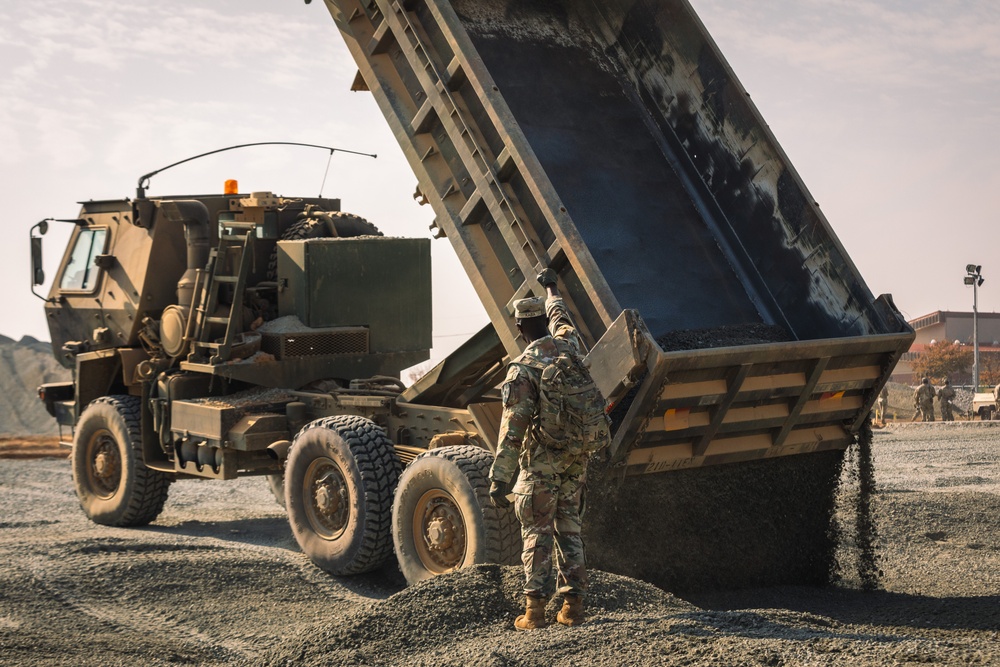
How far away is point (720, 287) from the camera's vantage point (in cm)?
815

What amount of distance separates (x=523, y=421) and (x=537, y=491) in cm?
37

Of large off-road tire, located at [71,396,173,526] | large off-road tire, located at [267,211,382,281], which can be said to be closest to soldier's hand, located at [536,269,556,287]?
large off-road tire, located at [267,211,382,281]

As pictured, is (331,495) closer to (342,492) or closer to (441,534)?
(342,492)

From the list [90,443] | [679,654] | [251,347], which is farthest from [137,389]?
[679,654]

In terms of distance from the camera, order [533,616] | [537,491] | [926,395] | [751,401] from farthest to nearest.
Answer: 1. [926,395]
2. [751,401]
3. [537,491]
4. [533,616]

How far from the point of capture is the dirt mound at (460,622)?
5.82 metres

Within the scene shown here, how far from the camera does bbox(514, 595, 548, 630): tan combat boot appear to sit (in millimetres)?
6152

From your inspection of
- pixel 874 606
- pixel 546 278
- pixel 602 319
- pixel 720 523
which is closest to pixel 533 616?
pixel 602 319

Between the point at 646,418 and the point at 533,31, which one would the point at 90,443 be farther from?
the point at 646,418

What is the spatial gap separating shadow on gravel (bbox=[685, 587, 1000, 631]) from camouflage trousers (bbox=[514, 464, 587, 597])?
4.51 feet

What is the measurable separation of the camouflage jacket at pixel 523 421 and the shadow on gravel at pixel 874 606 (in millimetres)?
1711

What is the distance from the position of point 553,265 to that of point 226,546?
13.8 feet

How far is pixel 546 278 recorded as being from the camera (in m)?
6.85

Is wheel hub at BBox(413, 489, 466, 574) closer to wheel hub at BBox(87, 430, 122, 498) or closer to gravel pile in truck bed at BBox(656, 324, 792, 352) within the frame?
gravel pile in truck bed at BBox(656, 324, 792, 352)
